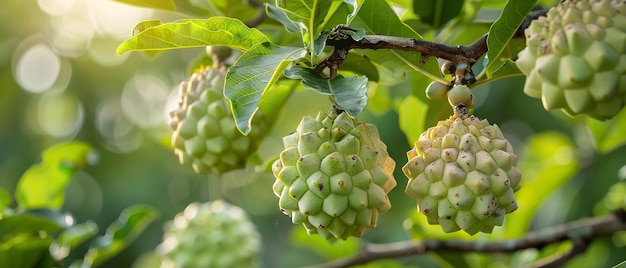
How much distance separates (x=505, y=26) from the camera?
4.25 feet

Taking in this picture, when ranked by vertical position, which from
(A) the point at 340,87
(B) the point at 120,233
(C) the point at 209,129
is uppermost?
(A) the point at 340,87

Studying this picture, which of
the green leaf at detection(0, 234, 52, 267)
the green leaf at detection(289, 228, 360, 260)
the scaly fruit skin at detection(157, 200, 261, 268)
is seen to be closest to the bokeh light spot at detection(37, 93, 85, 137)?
the scaly fruit skin at detection(157, 200, 261, 268)

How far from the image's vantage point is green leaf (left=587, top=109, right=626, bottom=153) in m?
2.07

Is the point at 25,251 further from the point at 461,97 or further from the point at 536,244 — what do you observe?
the point at 536,244

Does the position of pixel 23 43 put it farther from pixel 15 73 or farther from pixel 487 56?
pixel 487 56

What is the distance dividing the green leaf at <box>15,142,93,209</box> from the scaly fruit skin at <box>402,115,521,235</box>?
47.0 inches

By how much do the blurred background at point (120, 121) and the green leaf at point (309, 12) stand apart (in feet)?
7.30

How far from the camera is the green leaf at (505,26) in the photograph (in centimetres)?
126

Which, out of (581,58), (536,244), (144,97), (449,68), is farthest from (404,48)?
(144,97)

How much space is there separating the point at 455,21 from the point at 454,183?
27.5 inches

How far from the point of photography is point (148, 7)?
1.79 meters

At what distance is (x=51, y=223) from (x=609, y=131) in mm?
1535

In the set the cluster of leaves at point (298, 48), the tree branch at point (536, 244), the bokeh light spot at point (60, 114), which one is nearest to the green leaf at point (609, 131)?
the tree branch at point (536, 244)

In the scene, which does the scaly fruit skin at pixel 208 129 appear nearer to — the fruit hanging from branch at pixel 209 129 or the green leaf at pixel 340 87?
the fruit hanging from branch at pixel 209 129
